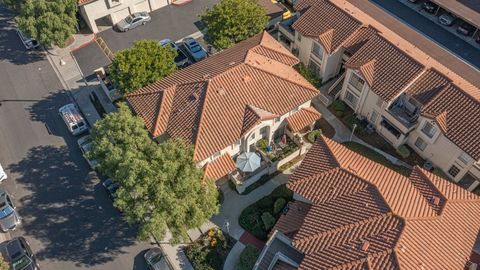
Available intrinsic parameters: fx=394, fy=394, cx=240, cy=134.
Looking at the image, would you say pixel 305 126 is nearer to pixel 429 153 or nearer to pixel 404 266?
pixel 429 153

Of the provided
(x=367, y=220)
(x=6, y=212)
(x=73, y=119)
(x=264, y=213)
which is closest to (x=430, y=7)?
(x=367, y=220)

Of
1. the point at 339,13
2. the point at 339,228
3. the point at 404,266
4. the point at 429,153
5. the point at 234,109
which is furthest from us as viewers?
the point at 339,13

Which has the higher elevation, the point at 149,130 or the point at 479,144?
the point at 149,130

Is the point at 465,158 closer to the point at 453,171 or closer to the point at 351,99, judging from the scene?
the point at 453,171

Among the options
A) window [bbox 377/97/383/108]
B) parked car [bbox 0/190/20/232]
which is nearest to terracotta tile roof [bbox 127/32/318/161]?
window [bbox 377/97/383/108]

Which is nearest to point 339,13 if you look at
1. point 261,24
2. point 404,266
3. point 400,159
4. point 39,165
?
point 261,24
